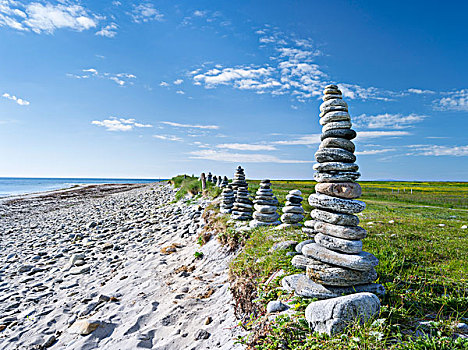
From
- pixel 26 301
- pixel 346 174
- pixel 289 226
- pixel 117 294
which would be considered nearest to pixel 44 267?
pixel 26 301

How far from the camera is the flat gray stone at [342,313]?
364 cm

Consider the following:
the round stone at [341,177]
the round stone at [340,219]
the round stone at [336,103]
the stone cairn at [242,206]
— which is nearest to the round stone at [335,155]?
the round stone at [341,177]

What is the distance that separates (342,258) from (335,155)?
170 centimetres

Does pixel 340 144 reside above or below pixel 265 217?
above

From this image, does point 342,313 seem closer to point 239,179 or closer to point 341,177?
point 341,177

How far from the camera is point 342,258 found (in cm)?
450

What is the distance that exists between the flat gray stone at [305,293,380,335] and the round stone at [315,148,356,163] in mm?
2151

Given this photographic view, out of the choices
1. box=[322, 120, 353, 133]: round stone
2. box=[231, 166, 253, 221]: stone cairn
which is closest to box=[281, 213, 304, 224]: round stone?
box=[231, 166, 253, 221]: stone cairn

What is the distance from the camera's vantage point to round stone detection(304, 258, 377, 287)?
4.44m

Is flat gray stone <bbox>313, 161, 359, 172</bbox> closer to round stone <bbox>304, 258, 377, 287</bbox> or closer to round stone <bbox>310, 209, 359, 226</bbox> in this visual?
round stone <bbox>310, 209, 359, 226</bbox>

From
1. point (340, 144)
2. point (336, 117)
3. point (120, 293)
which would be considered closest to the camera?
point (340, 144)

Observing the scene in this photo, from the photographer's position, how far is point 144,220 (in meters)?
17.5

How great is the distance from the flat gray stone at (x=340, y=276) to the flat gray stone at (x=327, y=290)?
0.07 meters

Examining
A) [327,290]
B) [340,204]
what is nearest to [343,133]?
[340,204]
